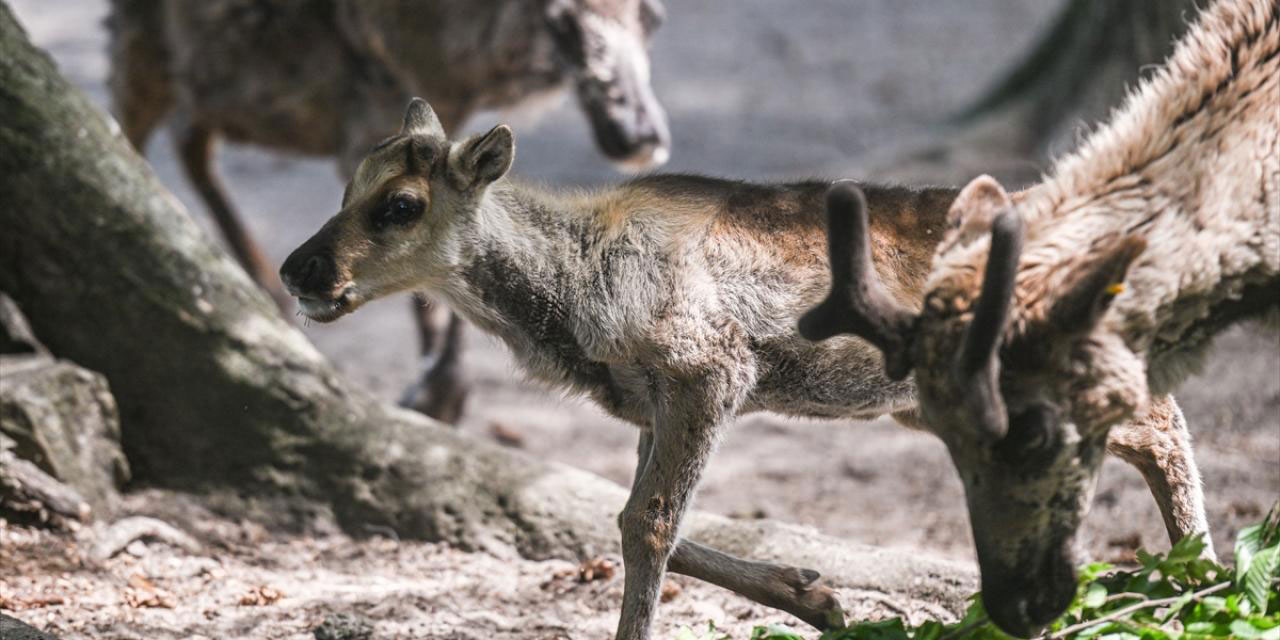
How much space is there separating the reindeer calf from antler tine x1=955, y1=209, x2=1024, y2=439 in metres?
1.27

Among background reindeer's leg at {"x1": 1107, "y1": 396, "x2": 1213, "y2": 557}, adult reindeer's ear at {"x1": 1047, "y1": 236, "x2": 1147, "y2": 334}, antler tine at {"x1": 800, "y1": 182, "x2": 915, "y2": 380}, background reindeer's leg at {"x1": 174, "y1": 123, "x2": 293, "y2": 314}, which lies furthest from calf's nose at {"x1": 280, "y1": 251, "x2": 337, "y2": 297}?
background reindeer's leg at {"x1": 174, "y1": 123, "x2": 293, "y2": 314}

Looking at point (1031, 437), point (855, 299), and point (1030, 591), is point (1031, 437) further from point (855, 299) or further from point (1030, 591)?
point (855, 299)

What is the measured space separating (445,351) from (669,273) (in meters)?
4.46

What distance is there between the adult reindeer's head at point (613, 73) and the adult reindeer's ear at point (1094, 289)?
510 cm

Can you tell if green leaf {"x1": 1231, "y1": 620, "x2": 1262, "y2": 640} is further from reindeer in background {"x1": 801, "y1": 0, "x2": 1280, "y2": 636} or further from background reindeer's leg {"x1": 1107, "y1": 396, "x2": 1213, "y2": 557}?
background reindeer's leg {"x1": 1107, "y1": 396, "x2": 1213, "y2": 557}

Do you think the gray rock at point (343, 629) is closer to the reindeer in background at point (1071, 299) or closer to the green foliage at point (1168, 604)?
the green foliage at point (1168, 604)

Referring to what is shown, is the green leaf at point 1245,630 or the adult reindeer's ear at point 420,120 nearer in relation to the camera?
the green leaf at point 1245,630

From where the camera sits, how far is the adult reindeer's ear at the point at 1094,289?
131 inches

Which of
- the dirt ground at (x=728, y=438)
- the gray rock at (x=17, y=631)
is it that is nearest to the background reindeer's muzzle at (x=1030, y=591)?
the dirt ground at (x=728, y=438)

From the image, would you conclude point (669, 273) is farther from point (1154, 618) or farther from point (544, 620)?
point (1154, 618)

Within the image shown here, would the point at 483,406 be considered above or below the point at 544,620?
above

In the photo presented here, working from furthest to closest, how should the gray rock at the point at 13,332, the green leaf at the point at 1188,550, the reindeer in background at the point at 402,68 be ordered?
the reindeer in background at the point at 402,68 < the gray rock at the point at 13,332 < the green leaf at the point at 1188,550

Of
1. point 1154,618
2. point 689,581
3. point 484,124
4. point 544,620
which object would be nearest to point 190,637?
point 544,620

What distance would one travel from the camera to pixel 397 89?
927 centimetres
